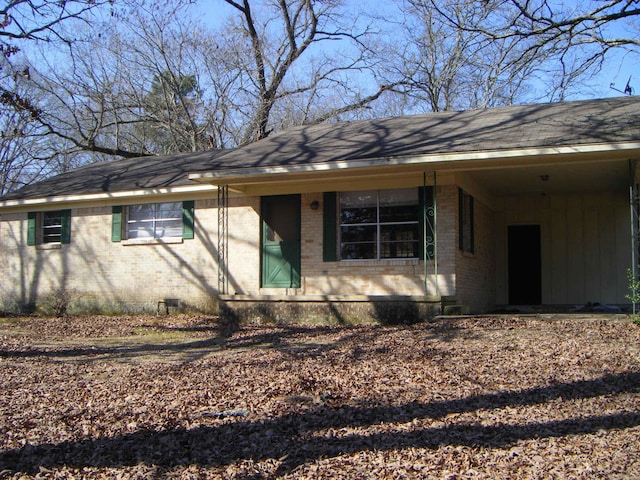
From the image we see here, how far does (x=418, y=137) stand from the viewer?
13023 mm

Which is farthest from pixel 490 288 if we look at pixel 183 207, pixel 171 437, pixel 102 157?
pixel 102 157

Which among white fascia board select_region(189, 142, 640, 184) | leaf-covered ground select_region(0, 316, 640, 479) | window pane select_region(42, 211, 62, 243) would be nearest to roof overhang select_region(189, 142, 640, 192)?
white fascia board select_region(189, 142, 640, 184)

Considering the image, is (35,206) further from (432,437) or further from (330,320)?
(432,437)

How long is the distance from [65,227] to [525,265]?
37.8 feet

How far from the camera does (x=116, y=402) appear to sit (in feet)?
21.3

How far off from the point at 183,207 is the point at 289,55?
15.6 meters

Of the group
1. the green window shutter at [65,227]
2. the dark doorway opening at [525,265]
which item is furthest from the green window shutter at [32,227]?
the dark doorway opening at [525,265]

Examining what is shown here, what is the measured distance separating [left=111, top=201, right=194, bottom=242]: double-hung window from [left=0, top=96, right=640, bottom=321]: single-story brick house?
4 cm

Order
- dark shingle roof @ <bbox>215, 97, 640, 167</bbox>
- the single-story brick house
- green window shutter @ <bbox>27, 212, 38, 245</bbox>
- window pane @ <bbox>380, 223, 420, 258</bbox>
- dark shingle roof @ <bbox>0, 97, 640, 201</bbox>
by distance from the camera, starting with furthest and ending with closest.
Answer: green window shutter @ <bbox>27, 212, 38, 245</bbox>, window pane @ <bbox>380, 223, 420, 258</bbox>, the single-story brick house, dark shingle roof @ <bbox>0, 97, 640, 201</bbox>, dark shingle roof @ <bbox>215, 97, 640, 167</bbox>

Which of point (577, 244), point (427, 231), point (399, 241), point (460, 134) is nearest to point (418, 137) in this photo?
point (460, 134)

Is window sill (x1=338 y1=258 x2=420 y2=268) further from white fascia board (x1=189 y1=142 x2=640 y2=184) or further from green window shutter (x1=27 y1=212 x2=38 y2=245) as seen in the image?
green window shutter (x1=27 y1=212 x2=38 y2=245)

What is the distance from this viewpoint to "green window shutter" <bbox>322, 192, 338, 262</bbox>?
1319cm

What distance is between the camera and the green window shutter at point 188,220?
15.0 meters

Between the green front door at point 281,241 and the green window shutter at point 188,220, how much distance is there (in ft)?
6.56
